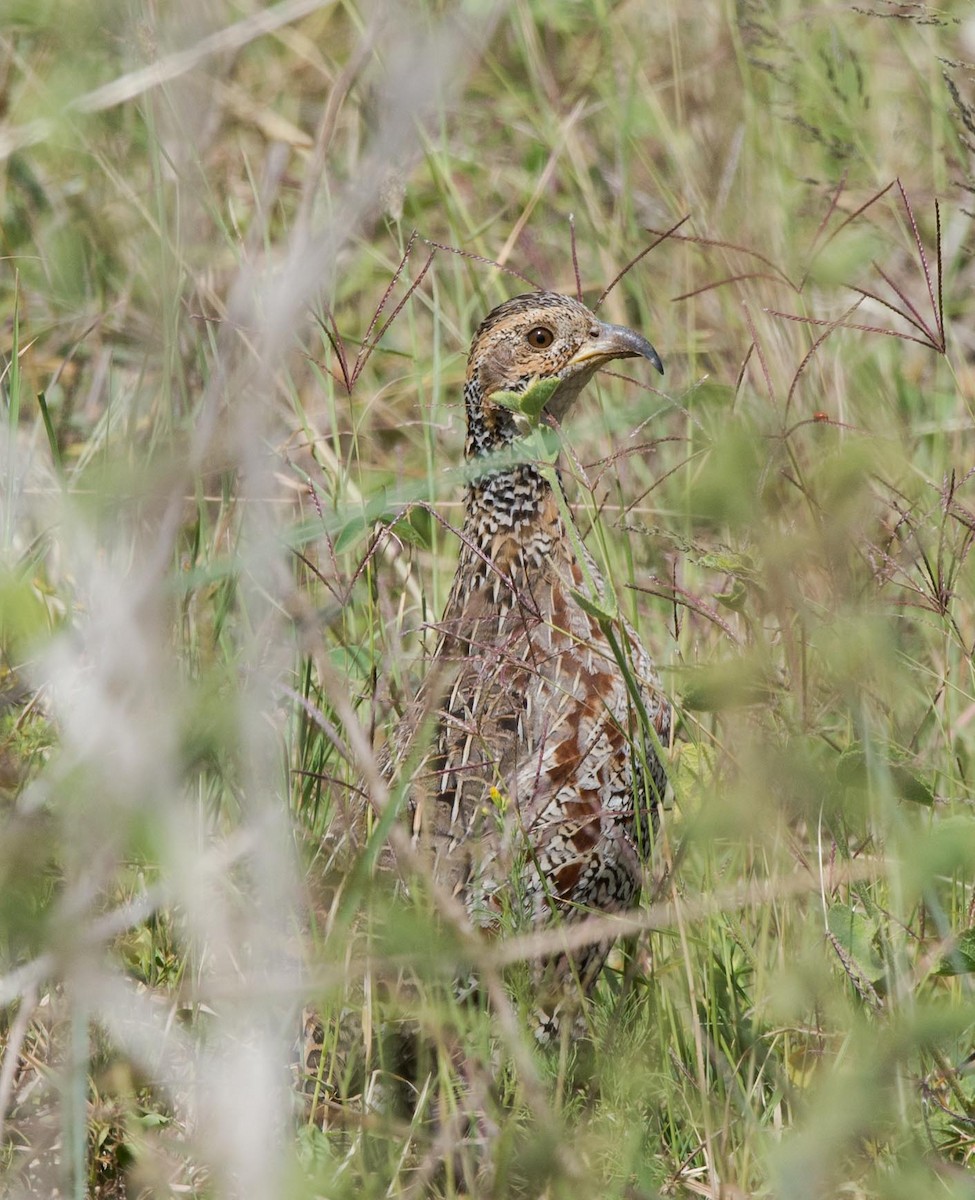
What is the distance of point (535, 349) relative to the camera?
12.1 feet

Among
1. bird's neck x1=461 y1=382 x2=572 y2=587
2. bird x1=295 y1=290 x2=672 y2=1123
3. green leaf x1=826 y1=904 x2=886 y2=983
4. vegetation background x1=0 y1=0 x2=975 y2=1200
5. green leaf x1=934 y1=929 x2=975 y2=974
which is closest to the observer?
vegetation background x1=0 y1=0 x2=975 y2=1200

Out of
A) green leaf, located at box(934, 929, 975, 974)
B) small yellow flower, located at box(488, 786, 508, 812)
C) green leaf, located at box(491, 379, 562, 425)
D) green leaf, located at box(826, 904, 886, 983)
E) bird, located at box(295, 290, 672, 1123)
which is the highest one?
green leaf, located at box(491, 379, 562, 425)

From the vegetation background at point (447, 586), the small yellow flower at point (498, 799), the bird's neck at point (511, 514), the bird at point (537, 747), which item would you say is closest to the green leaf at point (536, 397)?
the vegetation background at point (447, 586)

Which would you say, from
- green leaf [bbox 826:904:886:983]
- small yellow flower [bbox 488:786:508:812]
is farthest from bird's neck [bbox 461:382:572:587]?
green leaf [bbox 826:904:886:983]

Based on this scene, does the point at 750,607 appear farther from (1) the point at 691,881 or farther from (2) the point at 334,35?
(2) the point at 334,35

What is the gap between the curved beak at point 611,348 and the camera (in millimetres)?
3697

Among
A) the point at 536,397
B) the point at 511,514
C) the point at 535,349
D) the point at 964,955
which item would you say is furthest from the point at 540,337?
the point at 964,955

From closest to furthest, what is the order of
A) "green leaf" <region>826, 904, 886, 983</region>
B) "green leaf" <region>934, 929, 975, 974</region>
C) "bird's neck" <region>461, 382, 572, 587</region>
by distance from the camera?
"green leaf" <region>934, 929, 975, 974</region>, "green leaf" <region>826, 904, 886, 983</region>, "bird's neck" <region>461, 382, 572, 587</region>

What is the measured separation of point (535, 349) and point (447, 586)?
1259 mm

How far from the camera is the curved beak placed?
3.70m

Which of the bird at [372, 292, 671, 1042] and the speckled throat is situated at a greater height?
the speckled throat

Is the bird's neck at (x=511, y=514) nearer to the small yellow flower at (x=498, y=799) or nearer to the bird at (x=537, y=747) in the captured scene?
the bird at (x=537, y=747)

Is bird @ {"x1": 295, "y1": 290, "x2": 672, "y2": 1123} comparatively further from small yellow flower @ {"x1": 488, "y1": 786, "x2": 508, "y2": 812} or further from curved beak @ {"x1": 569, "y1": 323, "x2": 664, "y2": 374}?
curved beak @ {"x1": 569, "y1": 323, "x2": 664, "y2": 374}

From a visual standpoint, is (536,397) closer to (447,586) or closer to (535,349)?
(535,349)
